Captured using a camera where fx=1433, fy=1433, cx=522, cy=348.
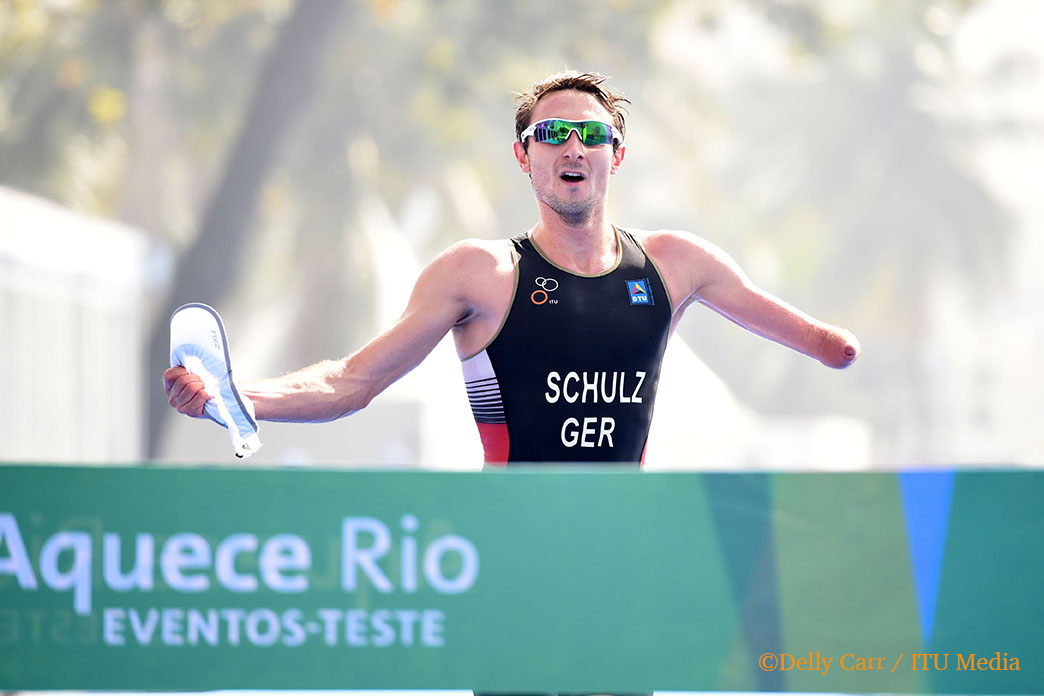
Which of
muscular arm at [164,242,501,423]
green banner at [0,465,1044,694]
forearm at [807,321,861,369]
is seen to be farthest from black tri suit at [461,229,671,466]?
green banner at [0,465,1044,694]

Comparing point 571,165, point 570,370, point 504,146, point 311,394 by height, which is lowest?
point 311,394

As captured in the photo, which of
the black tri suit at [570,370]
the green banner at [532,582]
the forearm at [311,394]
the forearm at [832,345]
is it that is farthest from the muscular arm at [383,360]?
the forearm at [832,345]

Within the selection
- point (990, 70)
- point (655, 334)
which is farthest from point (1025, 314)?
point (655, 334)

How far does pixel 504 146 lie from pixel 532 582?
31397 mm

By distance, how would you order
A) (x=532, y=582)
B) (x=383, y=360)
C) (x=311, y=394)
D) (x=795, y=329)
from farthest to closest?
(x=795, y=329) → (x=383, y=360) → (x=311, y=394) → (x=532, y=582)

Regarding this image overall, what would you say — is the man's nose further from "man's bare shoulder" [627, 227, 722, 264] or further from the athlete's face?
"man's bare shoulder" [627, 227, 722, 264]

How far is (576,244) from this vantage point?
4027 millimetres

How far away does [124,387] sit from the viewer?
1370 centimetres

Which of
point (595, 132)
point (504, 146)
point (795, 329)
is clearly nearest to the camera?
point (595, 132)

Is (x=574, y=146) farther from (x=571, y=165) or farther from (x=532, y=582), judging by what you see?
(x=532, y=582)

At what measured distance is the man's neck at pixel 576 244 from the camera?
400cm

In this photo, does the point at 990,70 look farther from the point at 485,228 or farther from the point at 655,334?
the point at 655,334

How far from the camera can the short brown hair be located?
159 inches

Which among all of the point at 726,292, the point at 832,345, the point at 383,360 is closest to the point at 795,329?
the point at 832,345
